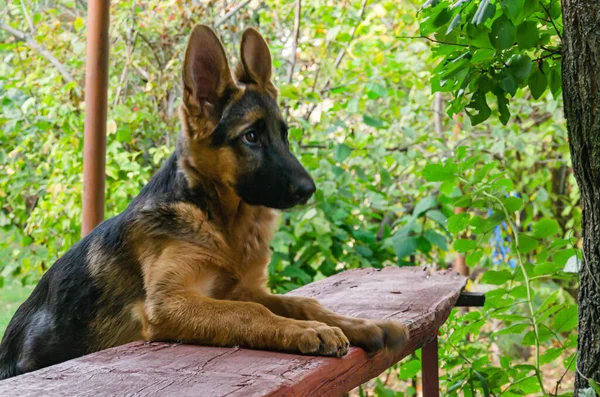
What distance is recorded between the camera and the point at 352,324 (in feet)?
6.83

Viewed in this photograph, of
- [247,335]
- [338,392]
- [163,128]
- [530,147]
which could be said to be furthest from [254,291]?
[530,147]

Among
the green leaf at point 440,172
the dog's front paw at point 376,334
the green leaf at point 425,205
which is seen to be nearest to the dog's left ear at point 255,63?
the green leaf at point 440,172

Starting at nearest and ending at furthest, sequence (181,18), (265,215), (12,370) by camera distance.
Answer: (12,370) < (265,215) < (181,18)

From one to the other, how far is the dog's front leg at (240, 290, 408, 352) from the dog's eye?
23.6 inches

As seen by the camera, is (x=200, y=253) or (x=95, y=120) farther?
(x=95, y=120)

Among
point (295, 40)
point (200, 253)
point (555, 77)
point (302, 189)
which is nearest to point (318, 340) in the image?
point (200, 253)

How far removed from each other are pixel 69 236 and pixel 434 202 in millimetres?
2489

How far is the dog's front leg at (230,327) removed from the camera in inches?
73.6

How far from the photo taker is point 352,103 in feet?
15.7

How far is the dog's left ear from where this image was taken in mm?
2812

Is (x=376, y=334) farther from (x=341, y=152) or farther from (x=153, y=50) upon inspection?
(x=153, y=50)

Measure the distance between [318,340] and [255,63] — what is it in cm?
137

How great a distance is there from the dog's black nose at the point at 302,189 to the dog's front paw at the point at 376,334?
589 mm

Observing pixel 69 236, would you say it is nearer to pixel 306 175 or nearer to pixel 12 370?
pixel 12 370
